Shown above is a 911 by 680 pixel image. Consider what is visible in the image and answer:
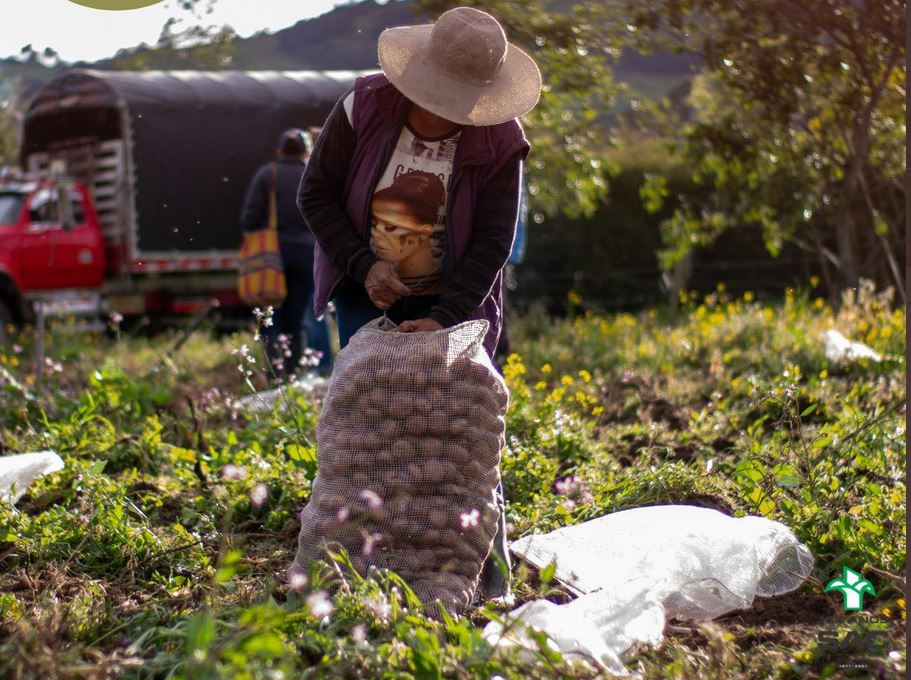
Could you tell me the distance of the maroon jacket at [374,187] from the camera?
338cm

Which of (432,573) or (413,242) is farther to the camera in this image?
(413,242)

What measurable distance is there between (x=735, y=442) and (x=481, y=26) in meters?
2.35

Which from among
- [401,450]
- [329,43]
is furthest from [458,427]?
[329,43]

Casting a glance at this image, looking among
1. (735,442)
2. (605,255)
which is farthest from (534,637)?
(605,255)

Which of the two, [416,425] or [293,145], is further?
[293,145]

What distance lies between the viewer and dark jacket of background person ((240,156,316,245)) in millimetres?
7742

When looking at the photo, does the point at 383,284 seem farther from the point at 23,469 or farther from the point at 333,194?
the point at 23,469

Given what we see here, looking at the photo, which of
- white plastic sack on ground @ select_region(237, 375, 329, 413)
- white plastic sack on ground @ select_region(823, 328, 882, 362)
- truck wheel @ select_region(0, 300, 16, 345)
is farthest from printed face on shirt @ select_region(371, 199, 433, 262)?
truck wheel @ select_region(0, 300, 16, 345)

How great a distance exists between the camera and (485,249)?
3412 millimetres

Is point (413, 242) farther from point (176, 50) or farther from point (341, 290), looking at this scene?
point (176, 50)

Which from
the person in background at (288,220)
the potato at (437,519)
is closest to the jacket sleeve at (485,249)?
the potato at (437,519)

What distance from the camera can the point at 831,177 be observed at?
9.84m

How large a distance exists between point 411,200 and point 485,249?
0.25 m

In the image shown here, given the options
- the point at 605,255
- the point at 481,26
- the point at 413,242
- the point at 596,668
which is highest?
the point at 481,26
